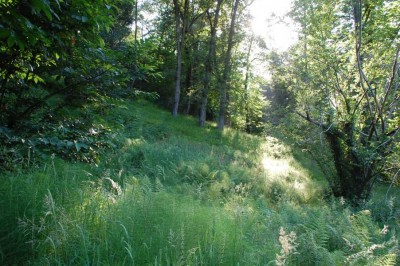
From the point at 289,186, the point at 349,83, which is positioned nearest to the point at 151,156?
the point at 289,186

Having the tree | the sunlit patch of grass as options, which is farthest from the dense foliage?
the sunlit patch of grass

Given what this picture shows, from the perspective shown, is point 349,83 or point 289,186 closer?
point 349,83

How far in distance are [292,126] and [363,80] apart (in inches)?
95.2

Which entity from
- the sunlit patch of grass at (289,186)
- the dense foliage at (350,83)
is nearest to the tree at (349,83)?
the dense foliage at (350,83)

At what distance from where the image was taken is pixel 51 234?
2.43 metres

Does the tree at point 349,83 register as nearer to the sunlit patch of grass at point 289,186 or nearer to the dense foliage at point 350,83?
the dense foliage at point 350,83

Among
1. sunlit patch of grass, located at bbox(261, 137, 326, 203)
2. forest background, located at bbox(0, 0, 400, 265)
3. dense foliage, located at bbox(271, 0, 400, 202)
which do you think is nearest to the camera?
forest background, located at bbox(0, 0, 400, 265)

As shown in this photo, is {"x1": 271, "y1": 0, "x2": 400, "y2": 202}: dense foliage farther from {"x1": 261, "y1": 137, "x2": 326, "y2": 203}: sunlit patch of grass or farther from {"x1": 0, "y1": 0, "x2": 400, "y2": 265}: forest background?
{"x1": 261, "y1": 137, "x2": 326, "y2": 203}: sunlit patch of grass

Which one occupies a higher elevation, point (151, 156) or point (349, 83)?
point (349, 83)

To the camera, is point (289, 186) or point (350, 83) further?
point (289, 186)

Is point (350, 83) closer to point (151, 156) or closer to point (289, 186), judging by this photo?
point (289, 186)

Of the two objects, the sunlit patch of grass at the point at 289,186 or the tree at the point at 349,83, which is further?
the sunlit patch of grass at the point at 289,186

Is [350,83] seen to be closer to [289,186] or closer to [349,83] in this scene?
[349,83]

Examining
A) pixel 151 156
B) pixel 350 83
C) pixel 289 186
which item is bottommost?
pixel 289 186
